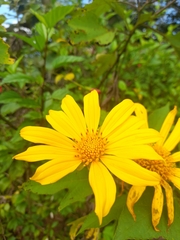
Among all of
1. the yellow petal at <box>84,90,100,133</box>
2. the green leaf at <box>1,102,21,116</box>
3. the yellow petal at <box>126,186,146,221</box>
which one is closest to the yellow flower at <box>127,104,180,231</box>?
the yellow petal at <box>126,186,146,221</box>

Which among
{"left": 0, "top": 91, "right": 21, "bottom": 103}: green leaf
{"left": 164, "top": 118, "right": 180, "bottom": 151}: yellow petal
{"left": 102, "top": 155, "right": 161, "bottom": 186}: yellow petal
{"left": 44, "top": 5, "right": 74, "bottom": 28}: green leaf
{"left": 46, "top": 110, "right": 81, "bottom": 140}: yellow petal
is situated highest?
{"left": 44, "top": 5, "right": 74, "bottom": 28}: green leaf

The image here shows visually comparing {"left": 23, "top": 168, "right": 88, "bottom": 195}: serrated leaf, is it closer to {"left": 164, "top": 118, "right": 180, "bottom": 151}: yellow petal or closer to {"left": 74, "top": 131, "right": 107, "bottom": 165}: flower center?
{"left": 74, "top": 131, "right": 107, "bottom": 165}: flower center

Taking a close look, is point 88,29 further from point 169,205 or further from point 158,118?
point 169,205

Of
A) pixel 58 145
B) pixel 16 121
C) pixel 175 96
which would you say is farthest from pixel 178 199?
pixel 175 96

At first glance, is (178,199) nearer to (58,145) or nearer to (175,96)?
(58,145)

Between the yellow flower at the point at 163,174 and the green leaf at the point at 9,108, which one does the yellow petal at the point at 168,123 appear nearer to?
the yellow flower at the point at 163,174

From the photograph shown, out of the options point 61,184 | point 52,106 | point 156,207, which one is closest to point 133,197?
point 156,207

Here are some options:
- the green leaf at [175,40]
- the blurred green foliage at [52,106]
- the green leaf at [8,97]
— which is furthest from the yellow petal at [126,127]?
the green leaf at [175,40]
